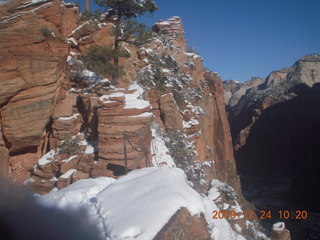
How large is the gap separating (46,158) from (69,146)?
103cm

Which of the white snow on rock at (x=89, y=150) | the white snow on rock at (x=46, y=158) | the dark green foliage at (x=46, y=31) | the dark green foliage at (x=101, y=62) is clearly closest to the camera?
the white snow on rock at (x=89, y=150)

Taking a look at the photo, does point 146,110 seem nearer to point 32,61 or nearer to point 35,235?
point 32,61

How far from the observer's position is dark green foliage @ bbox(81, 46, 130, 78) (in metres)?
11.1

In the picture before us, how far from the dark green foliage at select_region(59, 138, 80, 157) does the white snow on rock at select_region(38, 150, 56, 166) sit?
509 mm

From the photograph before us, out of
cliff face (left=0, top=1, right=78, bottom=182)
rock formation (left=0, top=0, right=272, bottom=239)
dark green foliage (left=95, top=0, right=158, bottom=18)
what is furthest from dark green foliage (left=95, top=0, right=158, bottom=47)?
cliff face (left=0, top=1, right=78, bottom=182)

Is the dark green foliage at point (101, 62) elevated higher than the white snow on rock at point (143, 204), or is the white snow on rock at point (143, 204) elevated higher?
the dark green foliage at point (101, 62)

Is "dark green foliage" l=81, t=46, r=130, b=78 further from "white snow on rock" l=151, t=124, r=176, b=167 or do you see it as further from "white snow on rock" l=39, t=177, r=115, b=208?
"white snow on rock" l=39, t=177, r=115, b=208

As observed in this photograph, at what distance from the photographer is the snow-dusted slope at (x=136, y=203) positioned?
10.8 feet

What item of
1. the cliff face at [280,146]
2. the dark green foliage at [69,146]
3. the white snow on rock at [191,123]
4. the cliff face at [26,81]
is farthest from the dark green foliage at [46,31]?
the cliff face at [280,146]

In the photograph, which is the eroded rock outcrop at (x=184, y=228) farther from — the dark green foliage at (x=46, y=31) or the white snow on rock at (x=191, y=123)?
the white snow on rock at (x=191, y=123)

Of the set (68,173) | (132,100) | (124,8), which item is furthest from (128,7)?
(68,173)

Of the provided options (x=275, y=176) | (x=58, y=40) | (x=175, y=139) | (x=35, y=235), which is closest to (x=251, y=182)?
(x=275, y=176)

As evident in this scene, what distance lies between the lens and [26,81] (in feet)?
29.3

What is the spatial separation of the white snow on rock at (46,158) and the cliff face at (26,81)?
1.25 feet
